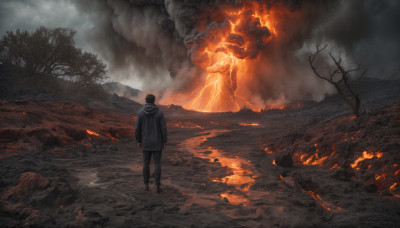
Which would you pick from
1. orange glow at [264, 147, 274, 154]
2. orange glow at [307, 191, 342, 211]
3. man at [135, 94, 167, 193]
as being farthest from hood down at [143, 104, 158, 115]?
orange glow at [264, 147, 274, 154]

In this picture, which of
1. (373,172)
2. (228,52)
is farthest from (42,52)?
(373,172)

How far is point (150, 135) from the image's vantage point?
13.8 ft

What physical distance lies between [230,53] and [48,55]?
23855mm

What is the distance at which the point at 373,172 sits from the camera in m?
4.62

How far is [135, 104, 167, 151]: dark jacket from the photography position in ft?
13.8

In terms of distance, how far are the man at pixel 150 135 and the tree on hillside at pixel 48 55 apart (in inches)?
1055

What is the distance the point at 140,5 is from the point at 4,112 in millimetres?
36163

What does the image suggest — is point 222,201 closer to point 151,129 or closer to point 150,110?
point 151,129

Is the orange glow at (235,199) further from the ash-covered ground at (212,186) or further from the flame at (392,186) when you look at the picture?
the flame at (392,186)

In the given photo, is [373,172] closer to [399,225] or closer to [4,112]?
[399,225]

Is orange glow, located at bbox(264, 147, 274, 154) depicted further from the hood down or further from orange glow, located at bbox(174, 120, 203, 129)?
orange glow, located at bbox(174, 120, 203, 129)

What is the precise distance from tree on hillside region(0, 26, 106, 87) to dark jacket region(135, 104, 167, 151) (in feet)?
87.9

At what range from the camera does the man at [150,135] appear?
13.8 feet

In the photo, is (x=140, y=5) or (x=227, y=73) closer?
(x=227, y=73)
